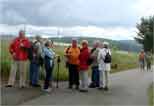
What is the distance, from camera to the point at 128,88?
17.9 meters

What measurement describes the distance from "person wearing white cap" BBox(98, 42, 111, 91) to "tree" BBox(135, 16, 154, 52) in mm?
51005

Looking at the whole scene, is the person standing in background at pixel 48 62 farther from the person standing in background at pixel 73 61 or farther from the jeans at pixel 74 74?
the jeans at pixel 74 74

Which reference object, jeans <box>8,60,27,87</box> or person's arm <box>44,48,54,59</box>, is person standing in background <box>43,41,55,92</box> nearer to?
person's arm <box>44,48,54,59</box>

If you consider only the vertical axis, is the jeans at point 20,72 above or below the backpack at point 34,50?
below

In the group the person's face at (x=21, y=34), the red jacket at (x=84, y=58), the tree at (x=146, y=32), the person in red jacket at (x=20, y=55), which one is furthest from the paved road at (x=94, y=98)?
the tree at (x=146, y=32)

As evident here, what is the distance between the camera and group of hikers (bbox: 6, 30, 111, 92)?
1512 cm

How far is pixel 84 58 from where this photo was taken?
53.1ft

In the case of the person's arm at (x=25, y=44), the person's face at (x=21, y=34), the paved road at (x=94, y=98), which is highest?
the person's face at (x=21, y=34)

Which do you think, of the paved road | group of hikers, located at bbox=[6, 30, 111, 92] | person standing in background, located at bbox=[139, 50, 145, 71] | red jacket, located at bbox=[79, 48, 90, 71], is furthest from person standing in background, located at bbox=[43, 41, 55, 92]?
person standing in background, located at bbox=[139, 50, 145, 71]

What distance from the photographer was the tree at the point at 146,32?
6819 cm

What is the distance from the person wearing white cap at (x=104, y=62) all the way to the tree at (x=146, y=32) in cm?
5101

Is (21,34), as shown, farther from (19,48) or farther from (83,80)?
(83,80)

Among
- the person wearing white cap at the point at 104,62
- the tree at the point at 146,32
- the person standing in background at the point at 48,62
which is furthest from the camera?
the tree at the point at 146,32

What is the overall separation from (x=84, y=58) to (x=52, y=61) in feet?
4.84
